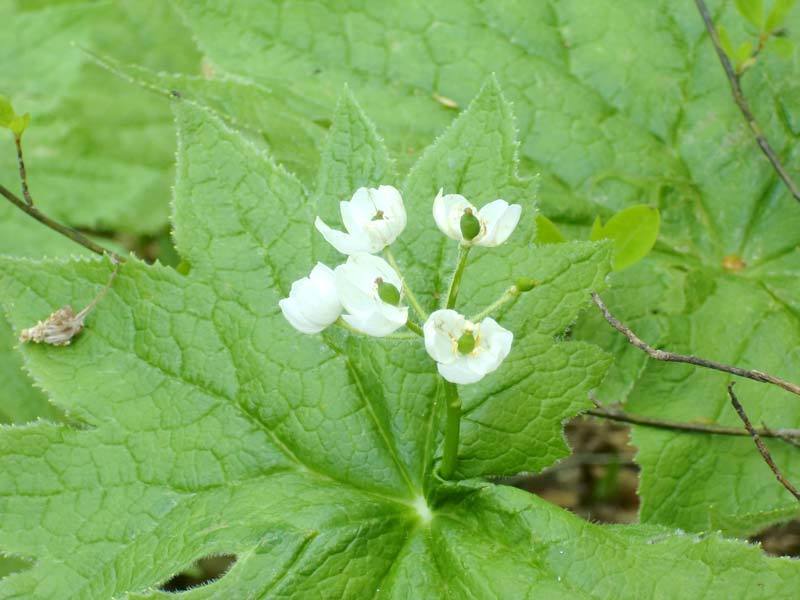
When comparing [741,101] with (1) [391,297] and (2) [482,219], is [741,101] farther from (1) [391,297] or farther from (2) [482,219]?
(1) [391,297]

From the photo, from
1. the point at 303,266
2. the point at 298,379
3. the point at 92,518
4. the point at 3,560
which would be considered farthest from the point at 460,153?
the point at 3,560

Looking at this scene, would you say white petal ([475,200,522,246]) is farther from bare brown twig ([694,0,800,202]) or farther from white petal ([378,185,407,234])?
bare brown twig ([694,0,800,202])

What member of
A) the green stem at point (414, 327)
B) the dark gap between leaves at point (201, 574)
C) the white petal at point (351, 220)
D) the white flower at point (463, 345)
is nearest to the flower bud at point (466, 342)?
the white flower at point (463, 345)

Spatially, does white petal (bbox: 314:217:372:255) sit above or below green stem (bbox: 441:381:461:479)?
above

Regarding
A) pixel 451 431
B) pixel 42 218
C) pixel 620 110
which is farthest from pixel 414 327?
pixel 620 110

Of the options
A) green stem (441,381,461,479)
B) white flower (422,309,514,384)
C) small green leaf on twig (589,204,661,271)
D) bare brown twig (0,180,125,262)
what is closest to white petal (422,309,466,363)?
white flower (422,309,514,384)
